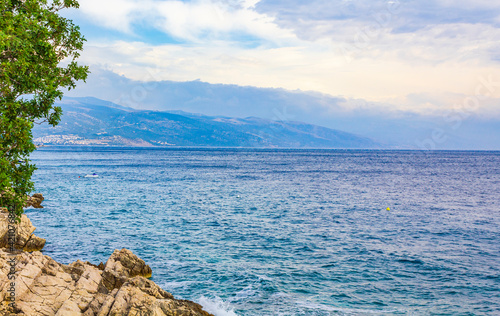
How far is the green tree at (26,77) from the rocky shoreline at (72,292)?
13.5 ft

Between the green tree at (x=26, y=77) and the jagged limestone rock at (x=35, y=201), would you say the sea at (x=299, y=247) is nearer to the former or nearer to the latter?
the jagged limestone rock at (x=35, y=201)

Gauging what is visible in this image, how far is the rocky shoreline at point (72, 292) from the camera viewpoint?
17.7 meters

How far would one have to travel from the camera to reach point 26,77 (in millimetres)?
16641

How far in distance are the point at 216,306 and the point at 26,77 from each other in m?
17.0

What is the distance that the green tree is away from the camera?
16.0 meters

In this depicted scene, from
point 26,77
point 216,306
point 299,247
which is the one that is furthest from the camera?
point 299,247

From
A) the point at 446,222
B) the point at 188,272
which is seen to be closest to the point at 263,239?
the point at 188,272

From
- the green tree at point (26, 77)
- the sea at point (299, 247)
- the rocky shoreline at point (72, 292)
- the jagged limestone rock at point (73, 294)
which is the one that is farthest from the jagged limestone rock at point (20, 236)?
the green tree at point (26, 77)

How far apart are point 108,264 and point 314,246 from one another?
66.3 ft

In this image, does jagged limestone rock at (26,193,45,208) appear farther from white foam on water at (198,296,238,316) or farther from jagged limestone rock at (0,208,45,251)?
white foam on water at (198,296,238,316)

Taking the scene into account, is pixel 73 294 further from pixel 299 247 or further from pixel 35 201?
pixel 35 201

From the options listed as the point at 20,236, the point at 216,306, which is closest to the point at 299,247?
the point at 216,306

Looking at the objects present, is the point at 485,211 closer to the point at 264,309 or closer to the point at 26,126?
the point at 264,309

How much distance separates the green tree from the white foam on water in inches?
485
